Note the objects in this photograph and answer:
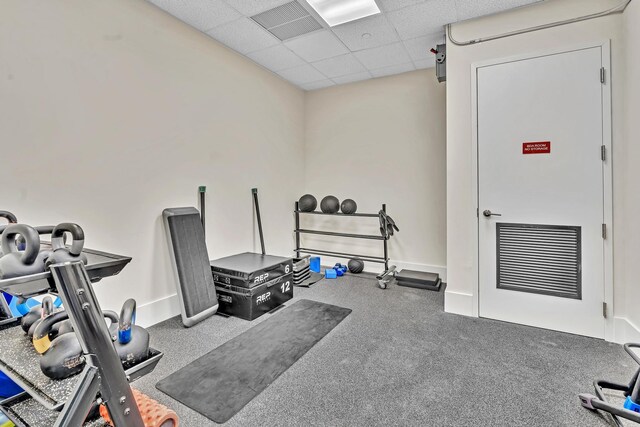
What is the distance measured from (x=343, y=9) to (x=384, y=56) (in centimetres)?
115

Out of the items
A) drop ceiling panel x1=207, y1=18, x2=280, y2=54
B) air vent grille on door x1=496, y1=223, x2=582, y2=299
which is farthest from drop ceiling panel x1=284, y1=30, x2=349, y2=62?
air vent grille on door x1=496, y1=223, x2=582, y2=299

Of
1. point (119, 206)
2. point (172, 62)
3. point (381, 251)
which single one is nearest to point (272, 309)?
point (119, 206)

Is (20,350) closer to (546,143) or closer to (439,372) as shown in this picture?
(439,372)

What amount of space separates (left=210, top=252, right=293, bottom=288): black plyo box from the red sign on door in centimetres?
272

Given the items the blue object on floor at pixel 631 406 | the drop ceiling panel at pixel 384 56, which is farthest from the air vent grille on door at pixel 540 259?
the drop ceiling panel at pixel 384 56

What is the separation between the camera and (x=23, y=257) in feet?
3.31

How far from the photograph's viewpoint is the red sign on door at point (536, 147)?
113 inches

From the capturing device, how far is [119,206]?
2.76 meters

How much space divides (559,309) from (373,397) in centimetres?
211

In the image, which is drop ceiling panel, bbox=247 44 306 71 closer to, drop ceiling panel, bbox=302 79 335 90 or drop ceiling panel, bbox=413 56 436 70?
drop ceiling panel, bbox=302 79 335 90

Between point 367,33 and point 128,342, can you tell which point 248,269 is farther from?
point 367,33

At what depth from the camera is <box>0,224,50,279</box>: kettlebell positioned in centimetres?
98

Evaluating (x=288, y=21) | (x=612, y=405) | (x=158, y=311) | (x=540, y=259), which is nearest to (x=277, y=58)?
(x=288, y=21)

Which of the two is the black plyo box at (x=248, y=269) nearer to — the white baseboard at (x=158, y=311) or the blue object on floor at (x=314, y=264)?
the white baseboard at (x=158, y=311)
